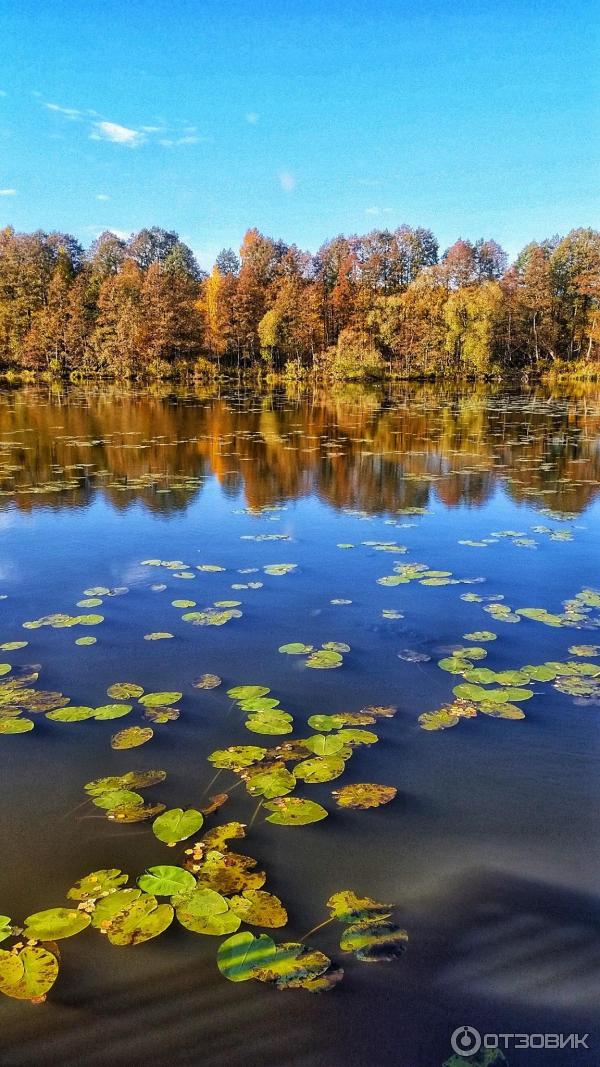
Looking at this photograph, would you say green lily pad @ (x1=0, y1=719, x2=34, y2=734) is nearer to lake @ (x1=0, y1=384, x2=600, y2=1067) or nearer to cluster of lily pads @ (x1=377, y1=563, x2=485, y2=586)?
lake @ (x1=0, y1=384, x2=600, y2=1067)

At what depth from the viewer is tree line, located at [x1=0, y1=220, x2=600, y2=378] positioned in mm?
46750

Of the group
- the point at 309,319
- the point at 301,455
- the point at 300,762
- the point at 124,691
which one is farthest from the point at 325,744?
the point at 309,319

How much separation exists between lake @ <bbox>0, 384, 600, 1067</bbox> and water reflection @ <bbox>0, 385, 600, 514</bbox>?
1.09 m

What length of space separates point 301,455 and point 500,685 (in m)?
9.55

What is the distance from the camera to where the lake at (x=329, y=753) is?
6.20 ft

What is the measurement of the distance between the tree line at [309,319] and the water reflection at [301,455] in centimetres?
2594

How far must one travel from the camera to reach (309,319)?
159 ft

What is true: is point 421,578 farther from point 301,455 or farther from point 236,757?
point 301,455

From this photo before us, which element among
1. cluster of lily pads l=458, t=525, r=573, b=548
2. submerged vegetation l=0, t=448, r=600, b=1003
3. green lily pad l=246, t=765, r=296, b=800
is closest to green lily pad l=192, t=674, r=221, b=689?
submerged vegetation l=0, t=448, r=600, b=1003

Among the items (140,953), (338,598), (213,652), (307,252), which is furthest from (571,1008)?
(307,252)

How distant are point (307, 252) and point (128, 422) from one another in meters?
46.2

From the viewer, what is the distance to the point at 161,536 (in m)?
7.16

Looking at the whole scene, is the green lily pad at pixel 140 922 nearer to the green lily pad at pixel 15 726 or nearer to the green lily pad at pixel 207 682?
the green lily pad at pixel 15 726

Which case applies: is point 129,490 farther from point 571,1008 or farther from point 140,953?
point 571,1008
